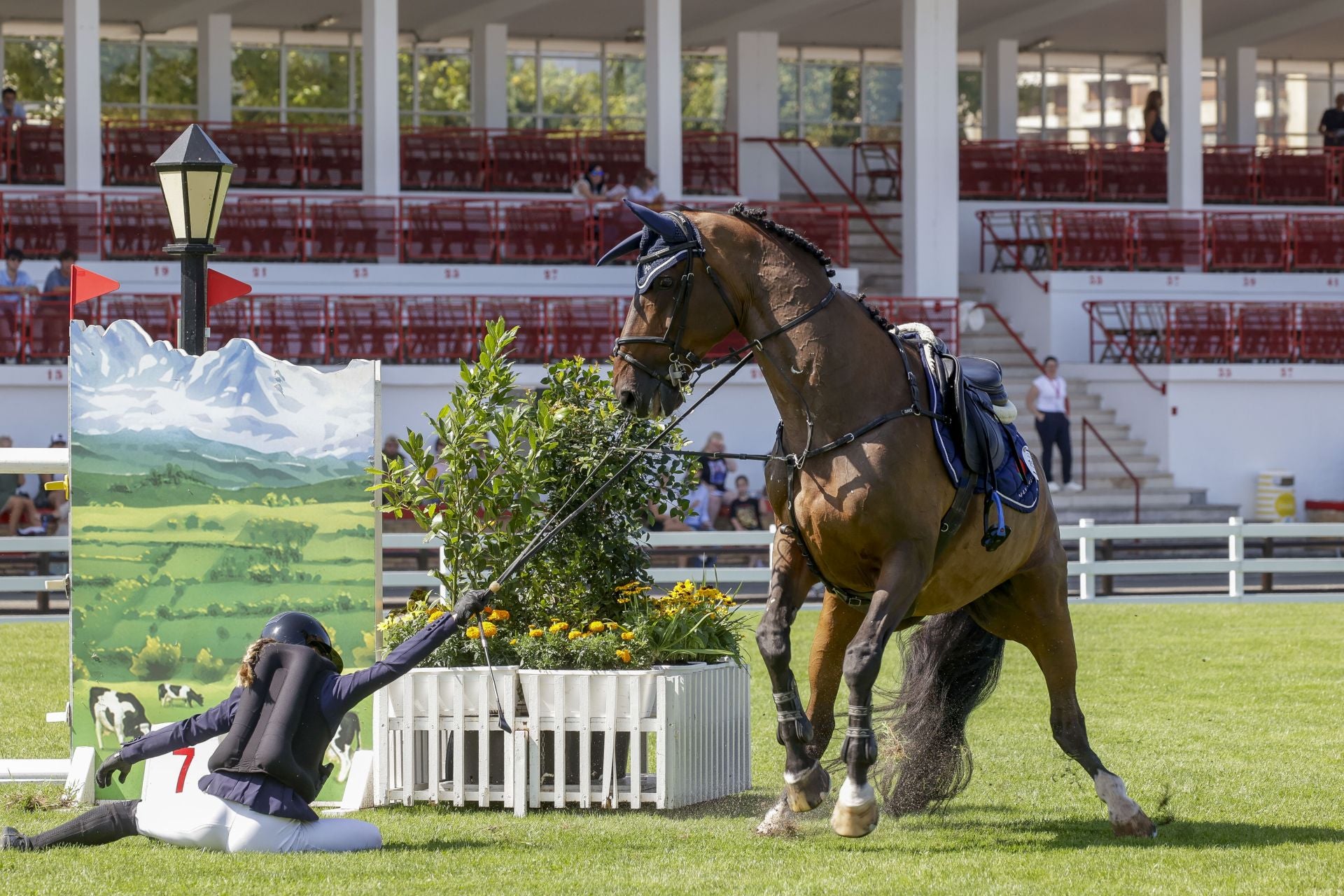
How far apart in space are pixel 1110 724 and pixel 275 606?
5.27 m

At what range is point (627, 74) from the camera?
1473 inches

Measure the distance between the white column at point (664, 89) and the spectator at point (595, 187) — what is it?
77 cm

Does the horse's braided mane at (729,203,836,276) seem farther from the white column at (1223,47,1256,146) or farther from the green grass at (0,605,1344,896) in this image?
the white column at (1223,47,1256,146)

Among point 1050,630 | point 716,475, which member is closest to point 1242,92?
point 716,475

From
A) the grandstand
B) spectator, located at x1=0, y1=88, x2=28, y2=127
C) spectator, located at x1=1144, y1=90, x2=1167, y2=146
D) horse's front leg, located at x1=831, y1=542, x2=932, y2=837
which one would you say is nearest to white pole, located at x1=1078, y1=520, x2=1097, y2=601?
the grandstand

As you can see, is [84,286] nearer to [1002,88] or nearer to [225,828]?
[225,828]

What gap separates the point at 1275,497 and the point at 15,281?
59.1 ft

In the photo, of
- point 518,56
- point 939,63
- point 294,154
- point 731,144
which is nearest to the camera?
point 939,63

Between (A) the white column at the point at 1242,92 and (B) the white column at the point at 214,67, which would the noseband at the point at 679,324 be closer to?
(B) the white column at the point at 214,67

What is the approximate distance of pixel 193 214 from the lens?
891 cm

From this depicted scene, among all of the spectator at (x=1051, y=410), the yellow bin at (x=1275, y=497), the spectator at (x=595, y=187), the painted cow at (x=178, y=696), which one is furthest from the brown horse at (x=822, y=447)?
the spectator at (x=595, y=187)

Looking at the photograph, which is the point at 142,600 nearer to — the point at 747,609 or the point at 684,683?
the point at 684,683

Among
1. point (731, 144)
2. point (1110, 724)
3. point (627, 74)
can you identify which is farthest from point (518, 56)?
point (1110, 724)

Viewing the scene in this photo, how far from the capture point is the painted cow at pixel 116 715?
8.50m
